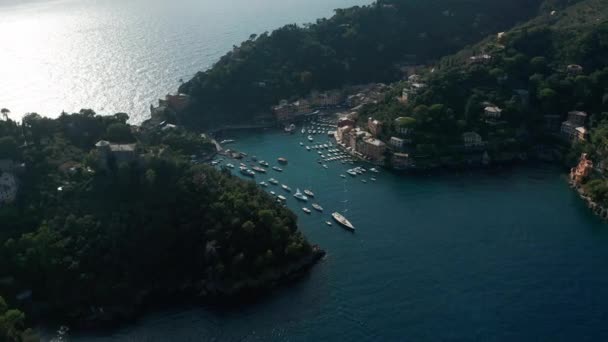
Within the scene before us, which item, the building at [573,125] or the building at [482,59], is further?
the building at [482,59]

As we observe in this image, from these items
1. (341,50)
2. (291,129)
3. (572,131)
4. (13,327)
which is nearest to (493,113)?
(572,131)

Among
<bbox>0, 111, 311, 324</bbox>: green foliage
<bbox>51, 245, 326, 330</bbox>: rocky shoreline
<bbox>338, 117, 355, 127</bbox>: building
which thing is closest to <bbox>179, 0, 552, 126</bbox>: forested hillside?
<bbox>338, 117, 355, 127</bbox>: building

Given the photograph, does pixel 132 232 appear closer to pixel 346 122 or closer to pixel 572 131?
pixel 346 122

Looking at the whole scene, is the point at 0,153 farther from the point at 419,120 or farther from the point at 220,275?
the point at 419,120

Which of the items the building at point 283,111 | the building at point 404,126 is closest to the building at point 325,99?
the building at point 283,111

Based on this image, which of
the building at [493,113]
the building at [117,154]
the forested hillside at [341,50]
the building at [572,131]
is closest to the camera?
the building at [117,154]

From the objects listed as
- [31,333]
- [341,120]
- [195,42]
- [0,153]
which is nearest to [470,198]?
[341,120]

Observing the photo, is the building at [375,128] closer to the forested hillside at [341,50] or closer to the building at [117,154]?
the forested hillside at [341,50]
